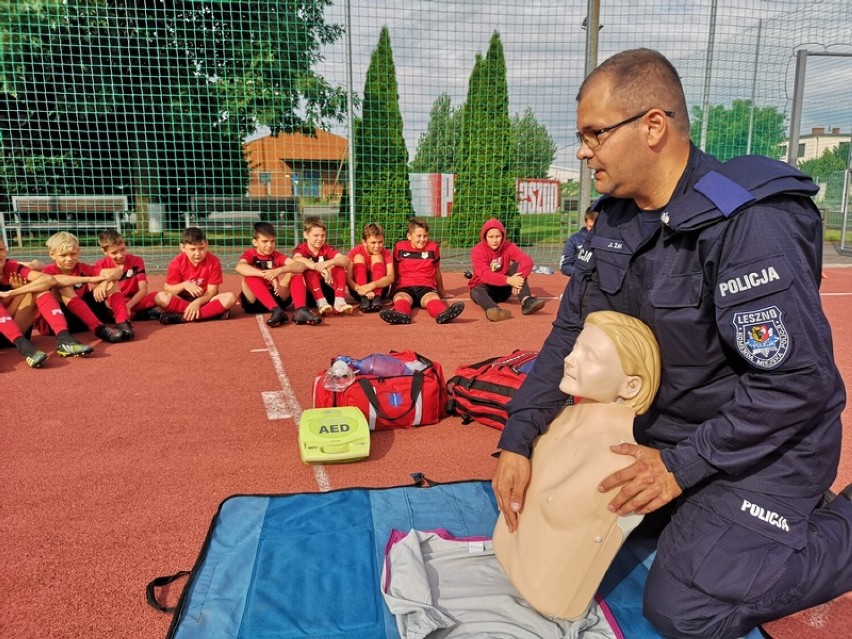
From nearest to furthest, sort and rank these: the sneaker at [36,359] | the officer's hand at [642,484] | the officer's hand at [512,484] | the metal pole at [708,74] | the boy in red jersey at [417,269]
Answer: the officer's hand at [642,484]
the officer's hand at [512,484]
the sneaker at [36,359]
the boy in red jersey at [417,269]
the metal pole at [708,74]

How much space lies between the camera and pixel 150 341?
6363 millimetres

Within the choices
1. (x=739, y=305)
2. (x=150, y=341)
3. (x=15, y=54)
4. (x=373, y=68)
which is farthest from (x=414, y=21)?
(x=739, y=305)

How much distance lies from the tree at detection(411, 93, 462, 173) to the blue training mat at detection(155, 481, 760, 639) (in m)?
11.2

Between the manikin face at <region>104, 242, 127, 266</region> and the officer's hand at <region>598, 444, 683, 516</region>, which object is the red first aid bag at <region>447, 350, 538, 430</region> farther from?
the manikin face at <region>104, 242, 127, 266</region>

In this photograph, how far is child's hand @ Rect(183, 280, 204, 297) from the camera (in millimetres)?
7219

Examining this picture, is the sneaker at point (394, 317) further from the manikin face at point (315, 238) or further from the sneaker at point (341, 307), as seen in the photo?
the manikin face at point (315, 238)

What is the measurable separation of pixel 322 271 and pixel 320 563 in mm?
5336

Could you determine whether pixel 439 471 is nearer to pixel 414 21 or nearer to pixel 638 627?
pixel 638 627

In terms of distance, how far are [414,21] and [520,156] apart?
12.4 ft

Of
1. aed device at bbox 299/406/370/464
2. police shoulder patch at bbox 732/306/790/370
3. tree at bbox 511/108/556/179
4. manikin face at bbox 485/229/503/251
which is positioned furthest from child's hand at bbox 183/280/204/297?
tree at bbox 511/108/556/179

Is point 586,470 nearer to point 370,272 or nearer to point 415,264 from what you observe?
point 415,264

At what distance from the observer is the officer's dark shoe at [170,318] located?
7125 millimetres

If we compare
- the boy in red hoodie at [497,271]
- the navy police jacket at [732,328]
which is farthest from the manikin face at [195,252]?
the navy police jacket at [732,328]

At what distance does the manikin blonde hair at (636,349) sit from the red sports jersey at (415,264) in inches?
238
